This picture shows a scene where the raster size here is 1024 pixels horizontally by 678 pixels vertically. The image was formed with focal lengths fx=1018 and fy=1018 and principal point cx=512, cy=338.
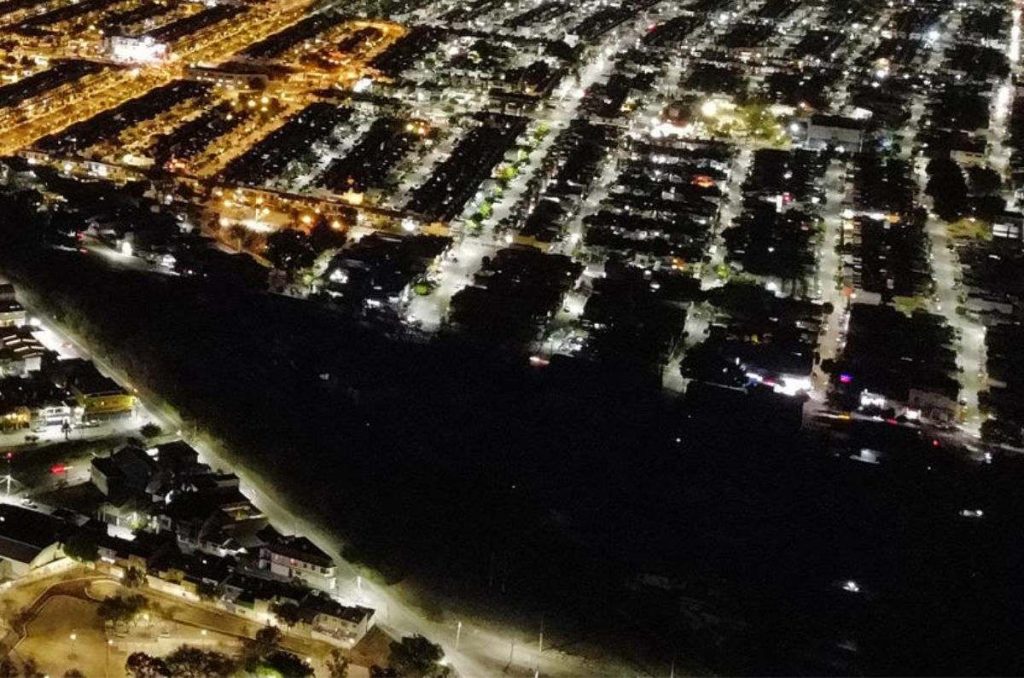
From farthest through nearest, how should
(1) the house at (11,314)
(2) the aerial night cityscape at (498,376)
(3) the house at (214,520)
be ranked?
(1) the house at (11,314) < (3) the house at (214,520) < (2) the aerial night cityscape at (498,376)

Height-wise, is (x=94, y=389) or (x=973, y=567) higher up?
(x=94, y=389)

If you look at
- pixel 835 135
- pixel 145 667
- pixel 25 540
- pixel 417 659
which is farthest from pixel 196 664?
pixel 835 135

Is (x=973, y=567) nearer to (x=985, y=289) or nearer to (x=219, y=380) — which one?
(x=985, y=289)

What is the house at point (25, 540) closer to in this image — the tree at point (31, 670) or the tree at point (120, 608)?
the tree at point (120, 608)

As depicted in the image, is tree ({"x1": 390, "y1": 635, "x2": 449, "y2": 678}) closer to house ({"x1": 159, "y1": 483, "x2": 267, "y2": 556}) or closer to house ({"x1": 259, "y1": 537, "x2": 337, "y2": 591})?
house ({"x1": 259, "y1": 537, "x2": 337, "y2": 591})

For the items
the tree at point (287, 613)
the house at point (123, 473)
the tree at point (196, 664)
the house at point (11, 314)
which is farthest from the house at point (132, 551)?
the house at point (11, 314)

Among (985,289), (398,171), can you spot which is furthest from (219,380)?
(985,289)

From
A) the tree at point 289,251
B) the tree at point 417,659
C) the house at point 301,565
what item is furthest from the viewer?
the tree at point 289,251
